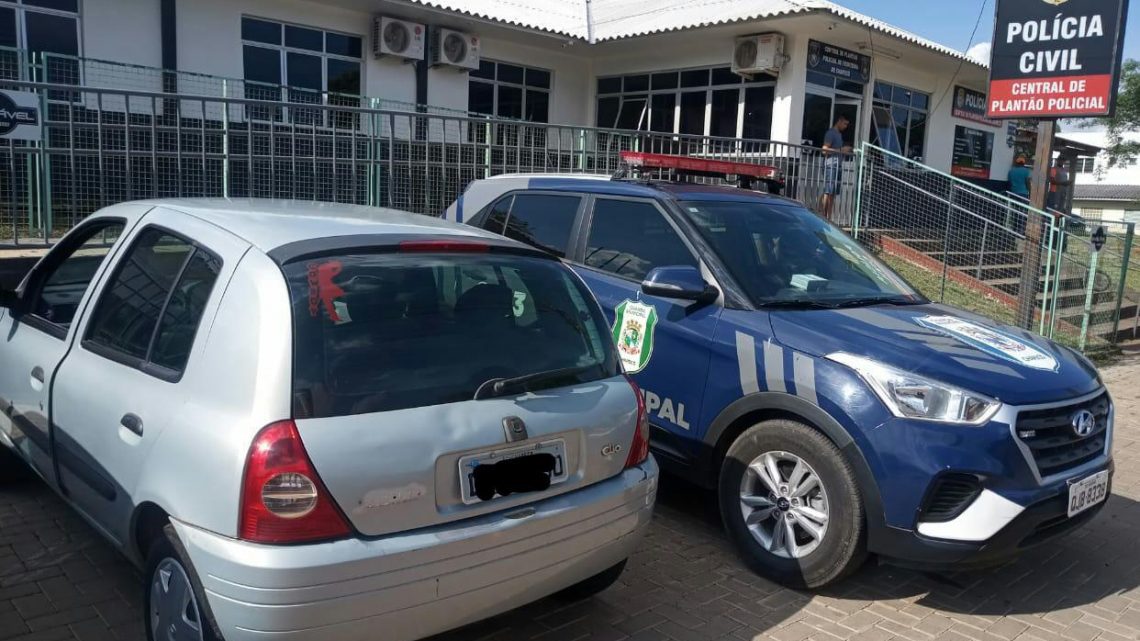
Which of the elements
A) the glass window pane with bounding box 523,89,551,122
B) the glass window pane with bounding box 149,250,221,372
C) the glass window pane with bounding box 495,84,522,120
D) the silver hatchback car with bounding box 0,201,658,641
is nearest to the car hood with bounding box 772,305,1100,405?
the silver hatchback car with bounding box 0,201,658,641


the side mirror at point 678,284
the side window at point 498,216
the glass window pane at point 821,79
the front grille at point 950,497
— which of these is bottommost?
the front grille at point 950,497

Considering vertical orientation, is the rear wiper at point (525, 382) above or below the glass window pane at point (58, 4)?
below

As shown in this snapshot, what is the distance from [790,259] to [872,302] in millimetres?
494

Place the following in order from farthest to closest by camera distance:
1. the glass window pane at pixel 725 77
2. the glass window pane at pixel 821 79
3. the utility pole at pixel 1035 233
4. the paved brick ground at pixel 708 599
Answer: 1. the glass window pane at pixel 725 77
2. the glass window pane at pixel 821 79
3. the utility pole at pixel 1035 233
4. the paved brick ground at pixel 708 599

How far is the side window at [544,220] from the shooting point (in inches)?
203

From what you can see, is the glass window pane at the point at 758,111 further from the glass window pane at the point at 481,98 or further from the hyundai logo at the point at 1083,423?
the hyundai logo at the point at 1083,423

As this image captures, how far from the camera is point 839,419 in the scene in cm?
360

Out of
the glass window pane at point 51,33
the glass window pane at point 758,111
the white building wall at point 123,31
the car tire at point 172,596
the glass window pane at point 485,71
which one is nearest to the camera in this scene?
the car tire at point 172,596

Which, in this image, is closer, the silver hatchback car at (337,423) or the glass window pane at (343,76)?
the silver hatchback car at (337,423)

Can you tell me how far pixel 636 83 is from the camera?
1761 cm

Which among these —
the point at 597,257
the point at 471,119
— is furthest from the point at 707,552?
the point at 471,119

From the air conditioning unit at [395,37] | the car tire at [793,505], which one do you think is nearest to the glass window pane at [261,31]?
the air conditioning unit at [395,37]

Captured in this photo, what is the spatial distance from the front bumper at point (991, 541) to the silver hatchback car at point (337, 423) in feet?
3.67

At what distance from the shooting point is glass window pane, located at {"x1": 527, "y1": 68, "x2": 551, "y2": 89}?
1741 cm
